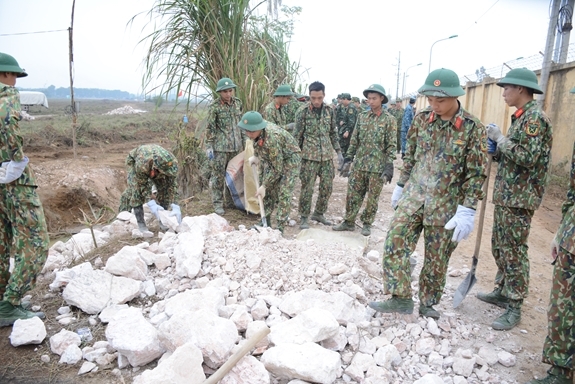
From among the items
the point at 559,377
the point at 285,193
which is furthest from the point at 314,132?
the point at 559,377

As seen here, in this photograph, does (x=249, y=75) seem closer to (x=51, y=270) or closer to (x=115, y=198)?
(x=51, y=270)

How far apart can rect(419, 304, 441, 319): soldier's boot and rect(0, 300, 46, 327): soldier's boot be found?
A: 2788mm

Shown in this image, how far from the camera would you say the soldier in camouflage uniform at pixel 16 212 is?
2887mm

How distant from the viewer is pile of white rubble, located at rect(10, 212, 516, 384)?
7.77 feet

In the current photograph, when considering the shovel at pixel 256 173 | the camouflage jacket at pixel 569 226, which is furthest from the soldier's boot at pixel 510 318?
the shovel at pixel 256 173

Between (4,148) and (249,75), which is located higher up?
(249,75)

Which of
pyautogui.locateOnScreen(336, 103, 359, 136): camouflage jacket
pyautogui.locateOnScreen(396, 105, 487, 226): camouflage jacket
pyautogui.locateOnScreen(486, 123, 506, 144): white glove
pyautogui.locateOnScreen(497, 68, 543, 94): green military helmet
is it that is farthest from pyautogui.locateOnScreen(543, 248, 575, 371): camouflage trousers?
pyautogui.locateOnScreen(336, 103, 359, 136): camouflage jacket

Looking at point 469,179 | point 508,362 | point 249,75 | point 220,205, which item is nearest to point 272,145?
point 220,205

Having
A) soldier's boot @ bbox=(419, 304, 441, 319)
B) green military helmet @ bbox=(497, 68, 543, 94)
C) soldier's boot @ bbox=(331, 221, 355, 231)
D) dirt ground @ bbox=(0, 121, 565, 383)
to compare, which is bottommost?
dirt ground @ bbox=(0, 121, 565, 383)

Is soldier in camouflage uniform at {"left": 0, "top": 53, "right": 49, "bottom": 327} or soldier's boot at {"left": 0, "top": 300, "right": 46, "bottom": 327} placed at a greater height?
soldier in camouflage uniform at {"left": 0, "top": 53, "right": 49, "bottom": 327}

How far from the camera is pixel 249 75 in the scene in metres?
5.98

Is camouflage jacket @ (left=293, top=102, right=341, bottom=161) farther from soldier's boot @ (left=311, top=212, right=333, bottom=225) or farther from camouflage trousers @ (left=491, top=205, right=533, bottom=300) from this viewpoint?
camouflage trousers @ (left=491, top=205, right=533, bottom=300)

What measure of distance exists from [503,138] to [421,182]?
2.42 ft

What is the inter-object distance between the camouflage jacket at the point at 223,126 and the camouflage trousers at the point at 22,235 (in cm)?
260
